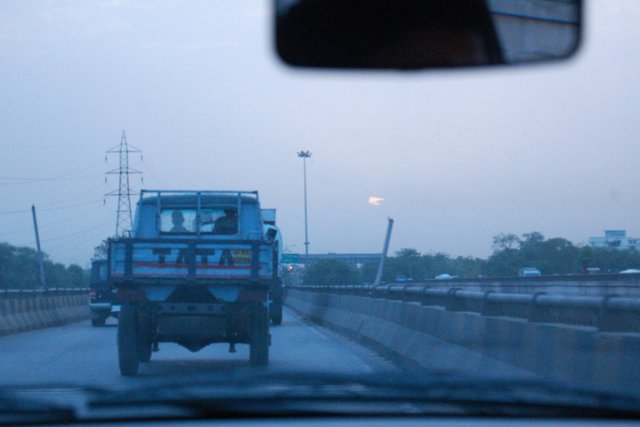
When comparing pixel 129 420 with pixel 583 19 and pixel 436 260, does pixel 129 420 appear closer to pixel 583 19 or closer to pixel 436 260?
pixel 583 19

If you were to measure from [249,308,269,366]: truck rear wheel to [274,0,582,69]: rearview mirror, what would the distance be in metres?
10.5

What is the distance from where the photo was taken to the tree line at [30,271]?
56994 millimetres

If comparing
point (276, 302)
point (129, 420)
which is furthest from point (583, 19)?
point (276, 302)

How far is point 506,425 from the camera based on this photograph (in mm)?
4102

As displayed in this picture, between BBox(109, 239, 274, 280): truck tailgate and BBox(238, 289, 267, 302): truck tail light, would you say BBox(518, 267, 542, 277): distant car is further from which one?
BBox(109, 239, 274, 280): truck tailgate

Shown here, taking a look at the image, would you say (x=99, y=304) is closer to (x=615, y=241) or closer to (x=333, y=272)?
(x=333, y=272)

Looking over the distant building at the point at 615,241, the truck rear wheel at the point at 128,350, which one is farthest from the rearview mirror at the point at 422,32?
the distant building at the point at 615,241

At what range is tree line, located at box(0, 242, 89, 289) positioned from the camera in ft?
187

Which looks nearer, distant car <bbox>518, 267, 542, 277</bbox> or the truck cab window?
the truck cab window

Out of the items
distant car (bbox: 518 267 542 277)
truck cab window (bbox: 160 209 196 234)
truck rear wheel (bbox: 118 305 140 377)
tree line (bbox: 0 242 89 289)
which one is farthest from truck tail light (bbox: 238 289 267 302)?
tree line (bbox: 0 242 89 289)

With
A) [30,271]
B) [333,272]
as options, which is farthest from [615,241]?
[30,271]

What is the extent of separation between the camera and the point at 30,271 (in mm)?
63969

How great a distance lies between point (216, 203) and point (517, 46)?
12859mm

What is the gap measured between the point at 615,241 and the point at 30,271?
5091 cm
